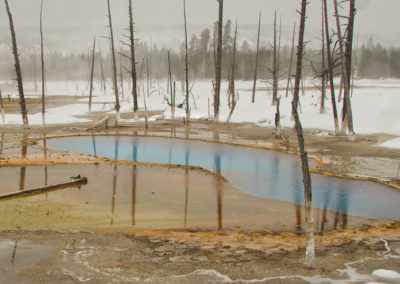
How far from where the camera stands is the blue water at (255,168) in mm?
11664

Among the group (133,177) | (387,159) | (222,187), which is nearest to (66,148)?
(133,177)

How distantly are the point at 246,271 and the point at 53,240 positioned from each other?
12.5 ft

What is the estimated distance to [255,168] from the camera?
15875 mm

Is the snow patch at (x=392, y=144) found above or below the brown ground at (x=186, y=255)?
above

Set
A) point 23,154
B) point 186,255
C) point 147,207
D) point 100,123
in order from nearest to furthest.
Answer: point 186,255, point 147,207, point 23,154, point 100,123

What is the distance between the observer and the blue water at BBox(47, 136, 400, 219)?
11.7m

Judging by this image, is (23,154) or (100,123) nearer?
(23,154)

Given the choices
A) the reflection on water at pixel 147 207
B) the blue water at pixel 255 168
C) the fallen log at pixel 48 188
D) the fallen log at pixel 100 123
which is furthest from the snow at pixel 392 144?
the fallen log at pixel 100 123

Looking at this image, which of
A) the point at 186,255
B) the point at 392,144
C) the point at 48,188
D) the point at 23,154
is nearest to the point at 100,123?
the point at 23,154

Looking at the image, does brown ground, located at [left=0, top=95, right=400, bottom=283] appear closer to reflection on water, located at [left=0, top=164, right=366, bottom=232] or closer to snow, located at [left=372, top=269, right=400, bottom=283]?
snow, located at [left=372, top=269, right=400, bottom=283]

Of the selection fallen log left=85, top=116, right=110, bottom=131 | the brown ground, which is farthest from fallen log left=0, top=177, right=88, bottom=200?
A: fallen log left=85, top=116, right=110, bottom=131

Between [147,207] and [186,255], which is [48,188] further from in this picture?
[186,255]

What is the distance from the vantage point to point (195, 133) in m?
24.8

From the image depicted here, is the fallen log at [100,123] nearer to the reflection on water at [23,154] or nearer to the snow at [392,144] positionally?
the reflection on water at [23,154]
